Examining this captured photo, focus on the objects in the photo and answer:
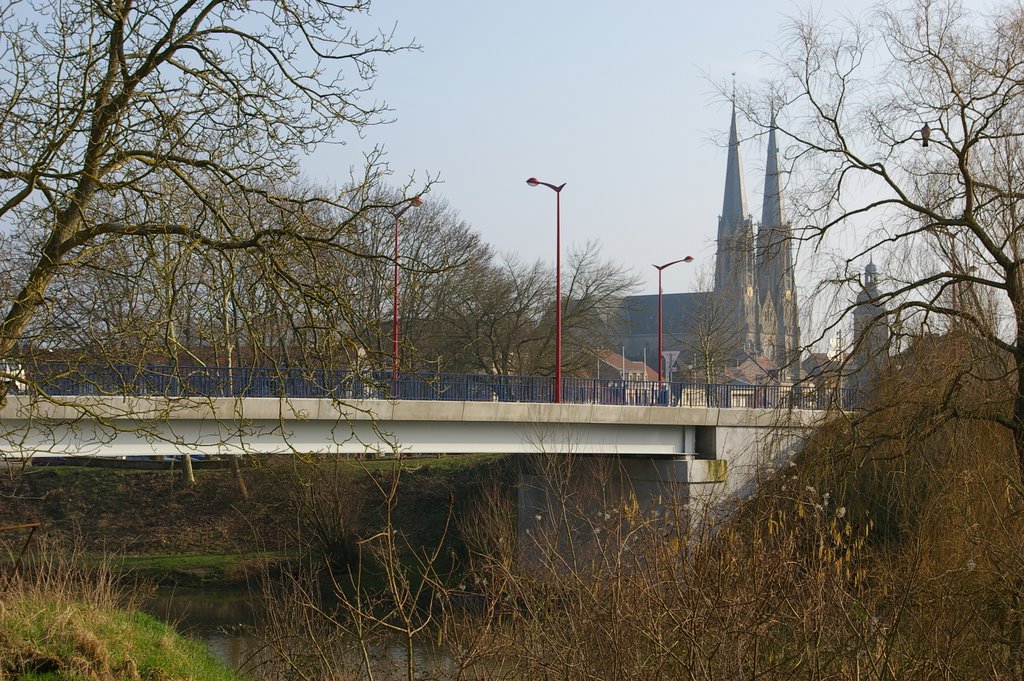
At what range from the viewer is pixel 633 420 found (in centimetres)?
2633

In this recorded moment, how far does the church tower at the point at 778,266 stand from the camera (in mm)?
15094

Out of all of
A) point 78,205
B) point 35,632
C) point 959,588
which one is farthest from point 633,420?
point 78,205

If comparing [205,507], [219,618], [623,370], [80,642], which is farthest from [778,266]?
[623,370]

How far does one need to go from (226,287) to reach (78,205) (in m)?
1.20

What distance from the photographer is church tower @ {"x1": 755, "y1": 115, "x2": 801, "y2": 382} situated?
49.5 feet

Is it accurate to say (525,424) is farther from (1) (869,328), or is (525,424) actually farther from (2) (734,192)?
(2) (734,192)

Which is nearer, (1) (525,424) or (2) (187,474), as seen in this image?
(1) (525,424)

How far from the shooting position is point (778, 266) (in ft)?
50.3

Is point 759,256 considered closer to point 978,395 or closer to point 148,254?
point 978,395

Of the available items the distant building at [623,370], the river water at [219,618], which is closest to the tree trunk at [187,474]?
the river water at [219,618]

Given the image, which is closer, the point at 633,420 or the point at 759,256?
the point at 759,256

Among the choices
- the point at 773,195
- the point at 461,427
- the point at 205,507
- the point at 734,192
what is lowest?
the point at 205,507

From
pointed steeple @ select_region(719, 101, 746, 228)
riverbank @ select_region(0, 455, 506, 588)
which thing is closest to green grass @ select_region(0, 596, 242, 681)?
riverbank @ select_region(0, 455, 506, 588)

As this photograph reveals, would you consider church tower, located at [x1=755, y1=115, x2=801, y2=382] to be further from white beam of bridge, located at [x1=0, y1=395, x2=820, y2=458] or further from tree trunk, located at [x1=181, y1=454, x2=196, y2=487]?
tree trunk, located at [x1=181, y1=454, x2=196, y2=487]
